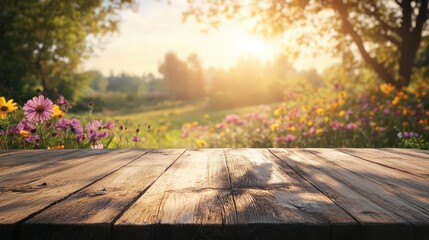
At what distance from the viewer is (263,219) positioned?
975 mm

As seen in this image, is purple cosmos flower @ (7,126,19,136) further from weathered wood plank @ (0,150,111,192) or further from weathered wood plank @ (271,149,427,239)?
weathered wood plank @ (271,149,427,239)

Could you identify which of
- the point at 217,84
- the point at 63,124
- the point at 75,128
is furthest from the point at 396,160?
the point at 217,84

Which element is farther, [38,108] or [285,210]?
[38,108]

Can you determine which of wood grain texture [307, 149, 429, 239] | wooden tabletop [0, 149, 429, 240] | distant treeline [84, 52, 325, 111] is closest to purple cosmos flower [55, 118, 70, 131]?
wooden tabletop [0, 149, 429, 240]

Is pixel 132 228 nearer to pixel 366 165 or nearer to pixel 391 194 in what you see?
pixel 391 194

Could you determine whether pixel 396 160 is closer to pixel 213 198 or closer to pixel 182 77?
pixel 213 198

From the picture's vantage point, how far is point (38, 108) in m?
3.04

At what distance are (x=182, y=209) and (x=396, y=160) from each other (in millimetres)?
1581

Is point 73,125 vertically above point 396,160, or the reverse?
point 73,125

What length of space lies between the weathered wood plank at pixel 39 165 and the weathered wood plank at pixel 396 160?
166cm

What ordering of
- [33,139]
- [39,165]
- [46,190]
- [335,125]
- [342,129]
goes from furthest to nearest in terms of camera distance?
[342,129]
[335,125]
[33,139]
[39,165]
[46,190]

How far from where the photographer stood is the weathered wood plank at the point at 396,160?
72.0 inches

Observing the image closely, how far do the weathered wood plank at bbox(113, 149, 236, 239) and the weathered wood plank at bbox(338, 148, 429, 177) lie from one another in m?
0.94

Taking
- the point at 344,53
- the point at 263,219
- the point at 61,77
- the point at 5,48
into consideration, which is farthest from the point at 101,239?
the point at 61,77
